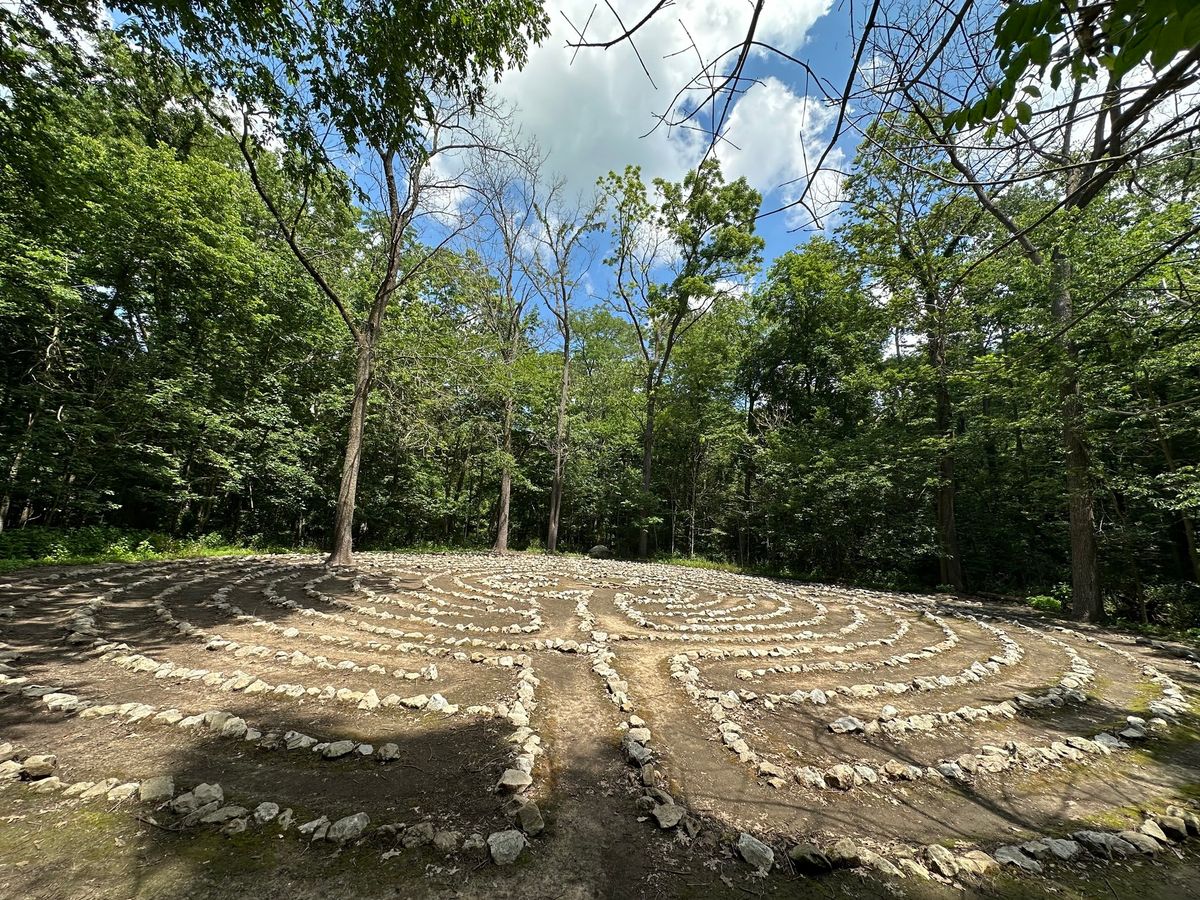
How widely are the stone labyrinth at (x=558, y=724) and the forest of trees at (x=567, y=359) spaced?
318 centimetres

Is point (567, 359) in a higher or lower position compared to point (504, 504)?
higher

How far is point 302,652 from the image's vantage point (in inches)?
194

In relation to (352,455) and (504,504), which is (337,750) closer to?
(352,455)

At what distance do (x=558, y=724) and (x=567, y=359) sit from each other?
17101 millimetres

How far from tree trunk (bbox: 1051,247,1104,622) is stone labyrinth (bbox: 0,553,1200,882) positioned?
104 inches

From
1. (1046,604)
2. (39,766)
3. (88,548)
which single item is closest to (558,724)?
(39,766)

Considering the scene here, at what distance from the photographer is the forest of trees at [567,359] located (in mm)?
7246

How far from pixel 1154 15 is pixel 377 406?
20444 mm

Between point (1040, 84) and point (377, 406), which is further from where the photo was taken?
point (377, 406)

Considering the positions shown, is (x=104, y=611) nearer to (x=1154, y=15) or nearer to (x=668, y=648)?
(x=668, y=648)

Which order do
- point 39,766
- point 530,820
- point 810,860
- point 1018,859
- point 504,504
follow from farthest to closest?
point 504,504 < point 39,766 < point 530,820 < point 1018,859 < point 810,860

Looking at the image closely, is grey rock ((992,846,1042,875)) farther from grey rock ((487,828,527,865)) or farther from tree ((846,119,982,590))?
tree ((846,119,982,590))

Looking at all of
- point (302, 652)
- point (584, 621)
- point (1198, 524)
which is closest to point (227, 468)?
point (302, 652)

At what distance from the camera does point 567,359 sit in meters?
19.6
